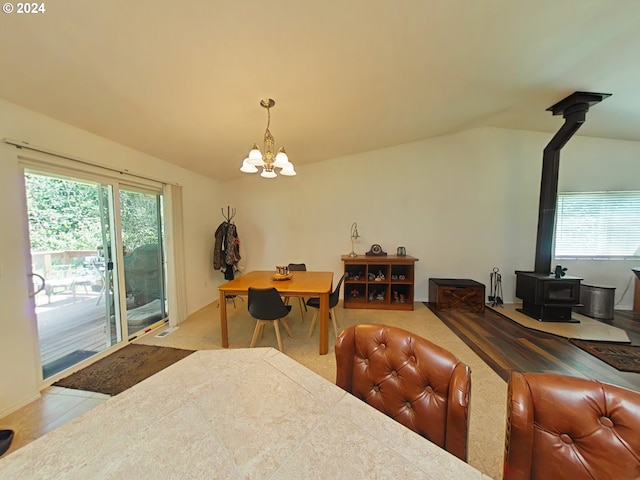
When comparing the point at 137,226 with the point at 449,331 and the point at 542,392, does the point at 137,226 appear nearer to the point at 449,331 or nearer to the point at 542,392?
the point at 542,392

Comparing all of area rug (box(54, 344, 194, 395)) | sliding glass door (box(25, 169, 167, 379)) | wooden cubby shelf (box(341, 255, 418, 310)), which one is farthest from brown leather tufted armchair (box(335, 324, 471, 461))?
wooden cubby shelf (box(341, 255, 418, 310))

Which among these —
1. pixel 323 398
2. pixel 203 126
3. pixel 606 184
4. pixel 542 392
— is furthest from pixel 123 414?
pixel 606 184

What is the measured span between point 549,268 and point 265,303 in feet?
14.1

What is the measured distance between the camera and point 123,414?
74cm

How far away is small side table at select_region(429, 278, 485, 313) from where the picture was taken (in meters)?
3.88

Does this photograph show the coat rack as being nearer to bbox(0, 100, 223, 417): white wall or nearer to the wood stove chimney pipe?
bbox(0, 100, 223, 417): white wall

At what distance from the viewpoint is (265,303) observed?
2.51m

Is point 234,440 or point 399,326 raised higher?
point 234,440

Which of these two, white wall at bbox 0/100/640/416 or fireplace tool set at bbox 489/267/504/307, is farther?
fireplace tool set at bbox 489/267/504/307

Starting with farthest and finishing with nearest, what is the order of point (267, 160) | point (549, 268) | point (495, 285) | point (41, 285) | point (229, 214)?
1. point (229, 214)
2. point (495, 285)
3. point (549, 268)
4. point (267, 160)
5. point (41, 285)

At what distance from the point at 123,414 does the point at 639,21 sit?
159 inches

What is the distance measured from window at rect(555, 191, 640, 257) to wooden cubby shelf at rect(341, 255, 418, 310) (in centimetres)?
261

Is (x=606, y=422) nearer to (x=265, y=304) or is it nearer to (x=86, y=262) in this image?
(x=265, y=304)

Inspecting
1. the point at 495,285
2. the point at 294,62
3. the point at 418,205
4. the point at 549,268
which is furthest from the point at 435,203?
the point at 294,62
